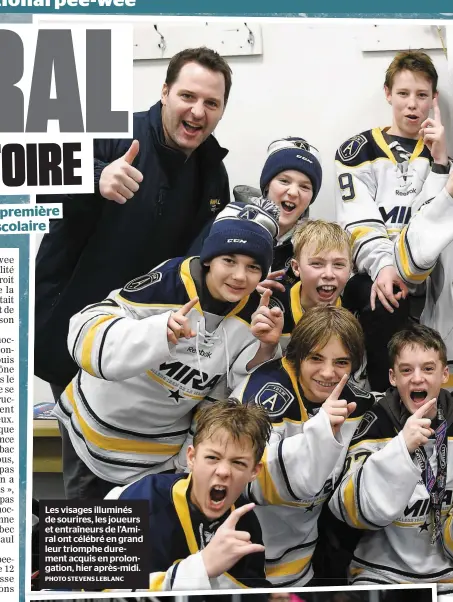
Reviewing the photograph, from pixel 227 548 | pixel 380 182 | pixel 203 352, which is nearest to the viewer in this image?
pixel 227 548

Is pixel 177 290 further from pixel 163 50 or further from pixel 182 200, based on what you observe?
pixel 163 50

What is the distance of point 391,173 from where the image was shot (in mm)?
1544

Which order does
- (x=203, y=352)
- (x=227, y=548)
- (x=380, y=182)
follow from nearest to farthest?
(x=227, y=548) < (x=203, y=352) < (x=380, y=182)

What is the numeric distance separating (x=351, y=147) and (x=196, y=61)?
1.00ft

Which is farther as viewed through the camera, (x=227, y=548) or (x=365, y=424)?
(x=365, y=424)

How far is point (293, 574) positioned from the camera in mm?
1421

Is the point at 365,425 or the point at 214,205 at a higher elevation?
the point at 214,205

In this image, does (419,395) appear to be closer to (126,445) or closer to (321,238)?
(321,238)

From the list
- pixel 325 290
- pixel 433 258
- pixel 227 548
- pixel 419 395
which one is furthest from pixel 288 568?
pixel 433 258

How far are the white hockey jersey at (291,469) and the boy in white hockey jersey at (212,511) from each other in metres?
0.02

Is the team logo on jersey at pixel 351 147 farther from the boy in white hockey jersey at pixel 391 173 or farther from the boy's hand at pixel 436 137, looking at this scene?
the boy's hand at pixel 436 137

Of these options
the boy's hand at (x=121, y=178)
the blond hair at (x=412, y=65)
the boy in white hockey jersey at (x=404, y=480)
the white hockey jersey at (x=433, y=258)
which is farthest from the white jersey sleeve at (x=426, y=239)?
the boy's hand at (x=121, y=178)

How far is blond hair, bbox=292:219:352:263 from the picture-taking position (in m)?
1.47

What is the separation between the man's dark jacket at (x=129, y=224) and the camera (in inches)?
58.3
